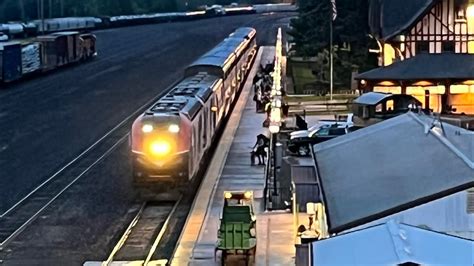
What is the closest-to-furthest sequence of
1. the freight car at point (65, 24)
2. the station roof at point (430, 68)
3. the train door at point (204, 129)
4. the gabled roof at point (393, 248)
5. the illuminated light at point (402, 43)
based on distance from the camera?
1. the gabled roof at point (393, 248)
2. the train door at point (204, 129)
3. the station roof at point (430, 68)
4. the illuminated light at point (402, 43)
5. the freight car at point (65, 24)

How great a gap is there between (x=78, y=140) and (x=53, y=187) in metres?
10.2

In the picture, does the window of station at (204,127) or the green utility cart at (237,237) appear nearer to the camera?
the green utility cart at (237,237)

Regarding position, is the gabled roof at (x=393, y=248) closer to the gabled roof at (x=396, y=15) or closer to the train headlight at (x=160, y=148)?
the train headlight at (x=160, y=148)

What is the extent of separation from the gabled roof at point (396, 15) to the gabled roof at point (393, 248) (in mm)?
31766

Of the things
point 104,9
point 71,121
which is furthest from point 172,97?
point 104,9

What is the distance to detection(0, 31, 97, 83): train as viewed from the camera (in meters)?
64.9

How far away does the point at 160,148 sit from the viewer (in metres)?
30.7

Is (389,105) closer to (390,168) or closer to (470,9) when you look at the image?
(470,9)

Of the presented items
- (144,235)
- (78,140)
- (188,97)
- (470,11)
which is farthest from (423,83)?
(144,235)

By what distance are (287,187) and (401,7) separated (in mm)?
19622

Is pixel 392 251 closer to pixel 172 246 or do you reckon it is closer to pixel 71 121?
pixel 172 246

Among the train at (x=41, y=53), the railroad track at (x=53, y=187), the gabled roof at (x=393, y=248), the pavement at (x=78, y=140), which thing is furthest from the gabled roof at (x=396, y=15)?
the gabled roof at (x=393, y=248)

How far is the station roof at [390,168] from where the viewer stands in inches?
711

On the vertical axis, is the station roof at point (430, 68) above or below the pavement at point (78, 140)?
above
